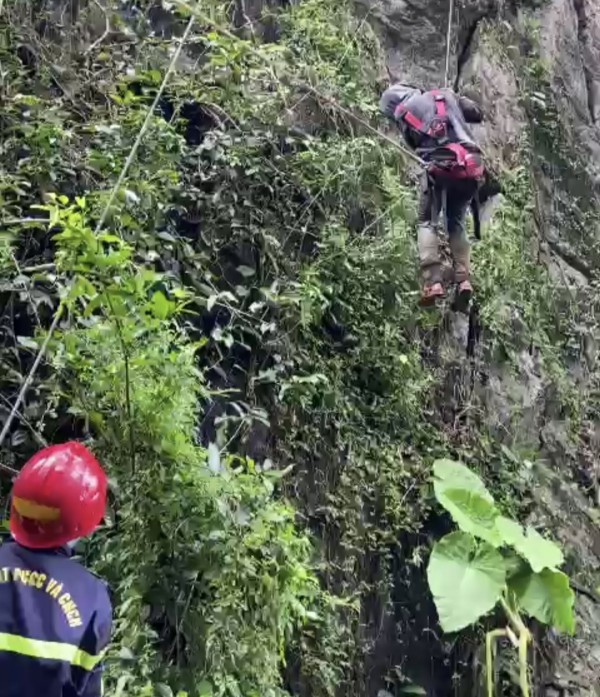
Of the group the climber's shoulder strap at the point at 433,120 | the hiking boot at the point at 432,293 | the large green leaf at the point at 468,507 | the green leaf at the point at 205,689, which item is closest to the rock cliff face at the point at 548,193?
the hiking boot at the point at 432,293

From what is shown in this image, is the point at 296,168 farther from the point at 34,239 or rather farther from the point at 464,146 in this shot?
the point at 34,239

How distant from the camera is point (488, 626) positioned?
4418 mm

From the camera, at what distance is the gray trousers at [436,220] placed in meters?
4.14

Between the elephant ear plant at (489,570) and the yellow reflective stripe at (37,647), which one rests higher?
the yellow reflective stripe at (37,647)

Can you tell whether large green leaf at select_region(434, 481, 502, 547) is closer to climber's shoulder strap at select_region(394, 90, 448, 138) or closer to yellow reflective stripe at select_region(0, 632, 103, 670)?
climber's shoulder strap at select_region(394, 90, 448, 138)

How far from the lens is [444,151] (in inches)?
154

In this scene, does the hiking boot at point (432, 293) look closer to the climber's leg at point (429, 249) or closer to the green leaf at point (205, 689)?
the climber's leg at point (429, 249)

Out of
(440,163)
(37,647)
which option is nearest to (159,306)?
(37,647)

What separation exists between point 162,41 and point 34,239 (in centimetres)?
143

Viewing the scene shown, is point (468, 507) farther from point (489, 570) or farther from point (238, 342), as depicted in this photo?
point (238, 342)

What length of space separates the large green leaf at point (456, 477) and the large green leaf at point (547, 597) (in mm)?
447

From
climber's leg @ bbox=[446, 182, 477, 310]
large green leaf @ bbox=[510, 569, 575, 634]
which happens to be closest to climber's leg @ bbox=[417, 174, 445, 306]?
climber's leg @ bbox=[446, 182, 477, 310]

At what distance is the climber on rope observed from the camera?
12.9 feet

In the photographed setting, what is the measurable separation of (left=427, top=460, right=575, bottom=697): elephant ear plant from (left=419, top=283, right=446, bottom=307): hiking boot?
0.90m
